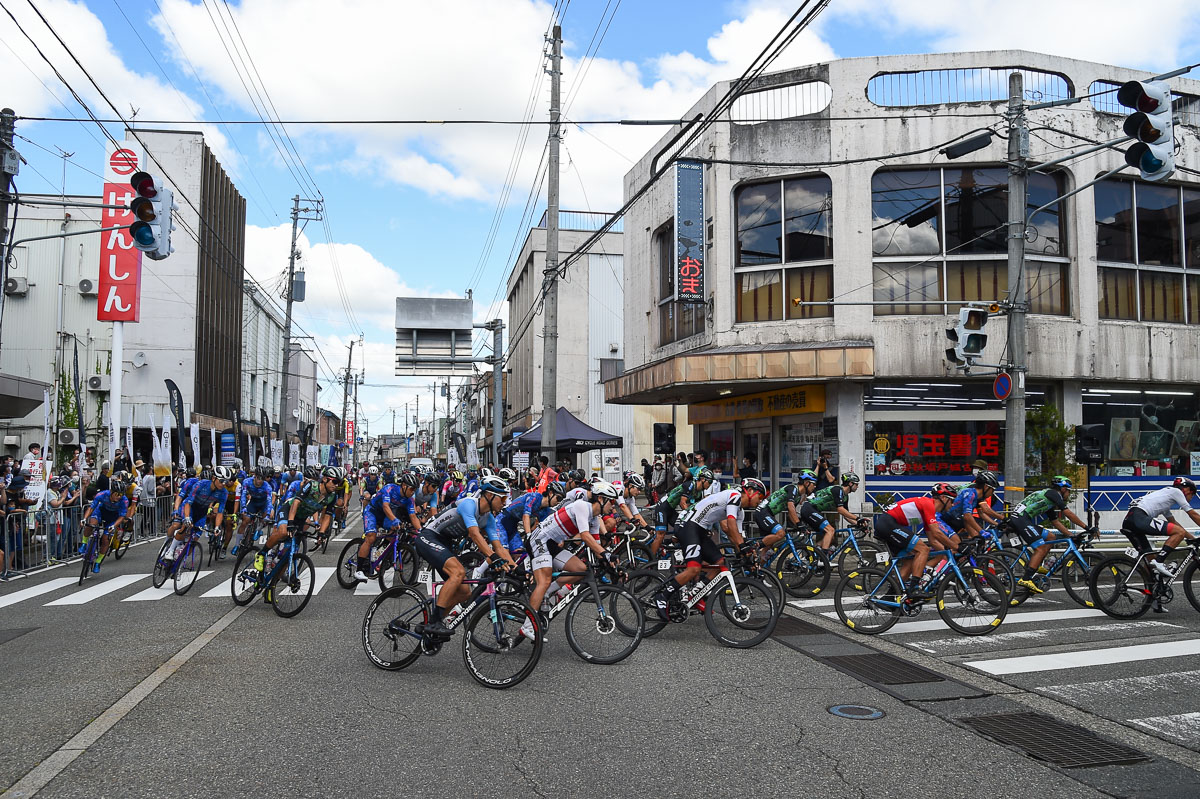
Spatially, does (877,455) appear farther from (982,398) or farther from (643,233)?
(643,233)

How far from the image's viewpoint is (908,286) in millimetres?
18891

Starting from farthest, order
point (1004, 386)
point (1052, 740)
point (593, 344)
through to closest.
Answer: point (593, 344) → point (1004, 386) → point (1052, 740)

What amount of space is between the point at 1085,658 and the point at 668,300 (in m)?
16.9

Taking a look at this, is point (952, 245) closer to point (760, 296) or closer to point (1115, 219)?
point (1115, 219)

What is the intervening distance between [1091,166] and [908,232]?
173 inches

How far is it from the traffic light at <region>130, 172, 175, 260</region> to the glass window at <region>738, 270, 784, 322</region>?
12.5 m

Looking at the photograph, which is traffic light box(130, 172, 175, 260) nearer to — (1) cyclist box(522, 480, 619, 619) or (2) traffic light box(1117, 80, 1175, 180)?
(1) cyclist box(522, 480, 619, 619)

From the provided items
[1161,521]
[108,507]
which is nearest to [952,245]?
[1161,521]

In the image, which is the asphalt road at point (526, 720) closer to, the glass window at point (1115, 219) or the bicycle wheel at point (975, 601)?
the bicycle wheel at point (975, 601)

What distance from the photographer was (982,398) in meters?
18.9

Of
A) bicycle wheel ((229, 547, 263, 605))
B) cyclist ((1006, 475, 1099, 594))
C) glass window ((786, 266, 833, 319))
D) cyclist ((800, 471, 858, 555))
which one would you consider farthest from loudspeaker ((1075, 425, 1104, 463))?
bicycle wheel ((229, 547, 263, 605))

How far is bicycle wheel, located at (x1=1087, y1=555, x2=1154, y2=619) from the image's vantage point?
10.1 m

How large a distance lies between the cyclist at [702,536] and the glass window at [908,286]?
11.1m

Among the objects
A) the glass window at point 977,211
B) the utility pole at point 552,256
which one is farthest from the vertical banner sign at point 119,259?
the glass window at point 977,211
